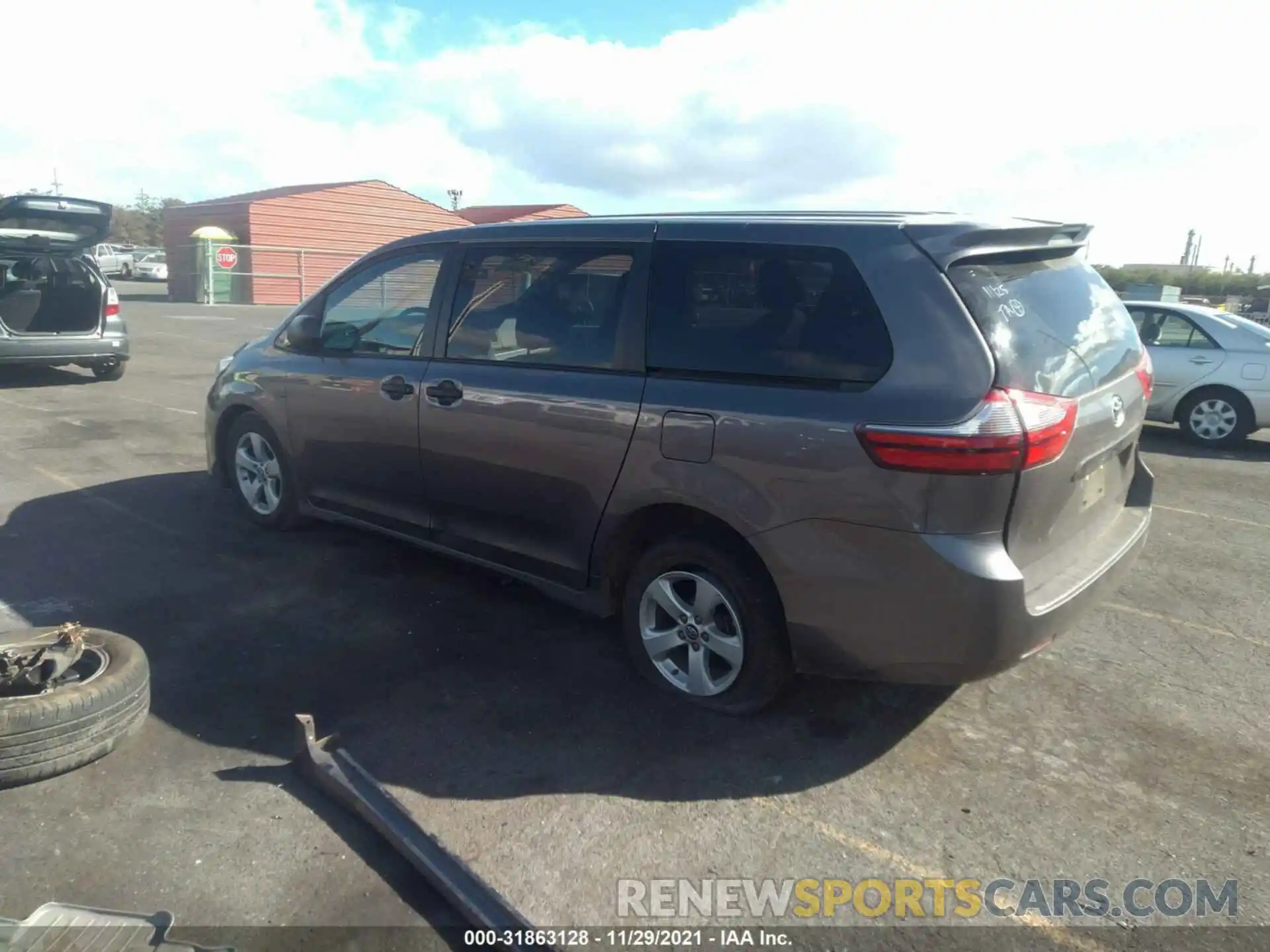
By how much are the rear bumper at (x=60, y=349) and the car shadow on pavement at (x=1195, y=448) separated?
11.4 m

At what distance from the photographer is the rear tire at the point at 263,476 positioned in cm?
546

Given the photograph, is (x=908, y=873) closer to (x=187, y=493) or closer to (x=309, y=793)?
(x=309, y=793)

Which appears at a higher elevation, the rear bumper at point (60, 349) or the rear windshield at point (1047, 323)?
the rear windshield at point (1047, 323)

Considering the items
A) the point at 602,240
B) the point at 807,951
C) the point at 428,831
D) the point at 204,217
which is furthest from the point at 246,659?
the point at 204,217

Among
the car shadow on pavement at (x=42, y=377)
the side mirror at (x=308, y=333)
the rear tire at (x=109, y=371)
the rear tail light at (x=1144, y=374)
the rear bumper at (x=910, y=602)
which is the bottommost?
the car shadow on pavement at (x=42, y=377)

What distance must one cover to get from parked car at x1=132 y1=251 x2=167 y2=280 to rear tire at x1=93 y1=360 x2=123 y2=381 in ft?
113

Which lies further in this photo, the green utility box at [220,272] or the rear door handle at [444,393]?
the green utility box at [220,272]

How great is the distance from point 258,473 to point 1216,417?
29.8 ft

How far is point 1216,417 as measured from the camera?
9.50 meters

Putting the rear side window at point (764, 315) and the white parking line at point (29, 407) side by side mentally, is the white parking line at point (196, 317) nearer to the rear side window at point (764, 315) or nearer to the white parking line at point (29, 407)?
the white parking line at point (29, 407)

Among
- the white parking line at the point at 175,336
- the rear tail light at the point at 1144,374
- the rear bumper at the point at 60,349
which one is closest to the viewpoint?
the rear tail light at the point at 1144,374

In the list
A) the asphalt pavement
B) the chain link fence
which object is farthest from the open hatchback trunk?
the chain link fence

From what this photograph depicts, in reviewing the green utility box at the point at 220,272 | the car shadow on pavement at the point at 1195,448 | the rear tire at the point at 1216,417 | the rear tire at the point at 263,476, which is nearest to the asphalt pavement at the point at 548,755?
the rear tire at the point at 263,476

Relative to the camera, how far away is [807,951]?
2.50 meters
